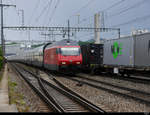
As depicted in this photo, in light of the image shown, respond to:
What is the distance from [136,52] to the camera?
17406mm

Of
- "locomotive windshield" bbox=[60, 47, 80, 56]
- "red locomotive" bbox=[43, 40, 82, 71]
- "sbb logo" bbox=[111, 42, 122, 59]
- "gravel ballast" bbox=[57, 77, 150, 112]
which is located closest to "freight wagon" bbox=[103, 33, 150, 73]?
"sbb logo" bbox=[111, 42, 122, 59]

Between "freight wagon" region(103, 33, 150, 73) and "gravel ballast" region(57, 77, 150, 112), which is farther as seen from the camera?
"freight wagon" region(103, 33, 150, 73)

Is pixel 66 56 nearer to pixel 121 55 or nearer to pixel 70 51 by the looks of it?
pixel 70 51

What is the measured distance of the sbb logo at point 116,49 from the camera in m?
19.5

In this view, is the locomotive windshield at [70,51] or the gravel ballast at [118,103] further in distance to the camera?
the locomotive windshield at [70,51]

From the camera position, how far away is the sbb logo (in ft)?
64.1

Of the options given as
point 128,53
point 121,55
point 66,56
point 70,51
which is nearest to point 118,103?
point 128,53

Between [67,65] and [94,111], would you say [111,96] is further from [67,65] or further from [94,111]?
[67,65]

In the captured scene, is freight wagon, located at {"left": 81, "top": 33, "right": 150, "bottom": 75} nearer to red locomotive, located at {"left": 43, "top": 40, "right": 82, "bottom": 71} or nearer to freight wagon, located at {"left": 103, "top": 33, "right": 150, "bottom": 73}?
freight wagon, located at {"left": 103, "top": 33, "right": 150, "bottom": 73}

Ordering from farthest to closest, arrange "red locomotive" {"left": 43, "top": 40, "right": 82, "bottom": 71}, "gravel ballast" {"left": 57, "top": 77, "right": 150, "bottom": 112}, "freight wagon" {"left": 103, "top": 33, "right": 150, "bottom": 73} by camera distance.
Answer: "red locomotive" {"left": 43, "top": 40, "right": 82, "bottom": 71} → "freight wagon" {"left": 103, "top": 33, "right": 150, "bottom": 73} → "gravel ballast" {"left": 57, "top": 77, "right": 150, "bottom": 112}

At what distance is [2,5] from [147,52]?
87.2 feet

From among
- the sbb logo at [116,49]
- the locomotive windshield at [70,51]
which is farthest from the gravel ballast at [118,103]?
the locomotive windshield at [70,51]

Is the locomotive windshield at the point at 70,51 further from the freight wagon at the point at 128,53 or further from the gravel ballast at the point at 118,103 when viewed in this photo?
the gravel ballast at the point at 118,103

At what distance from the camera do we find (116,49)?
20.3 metres
